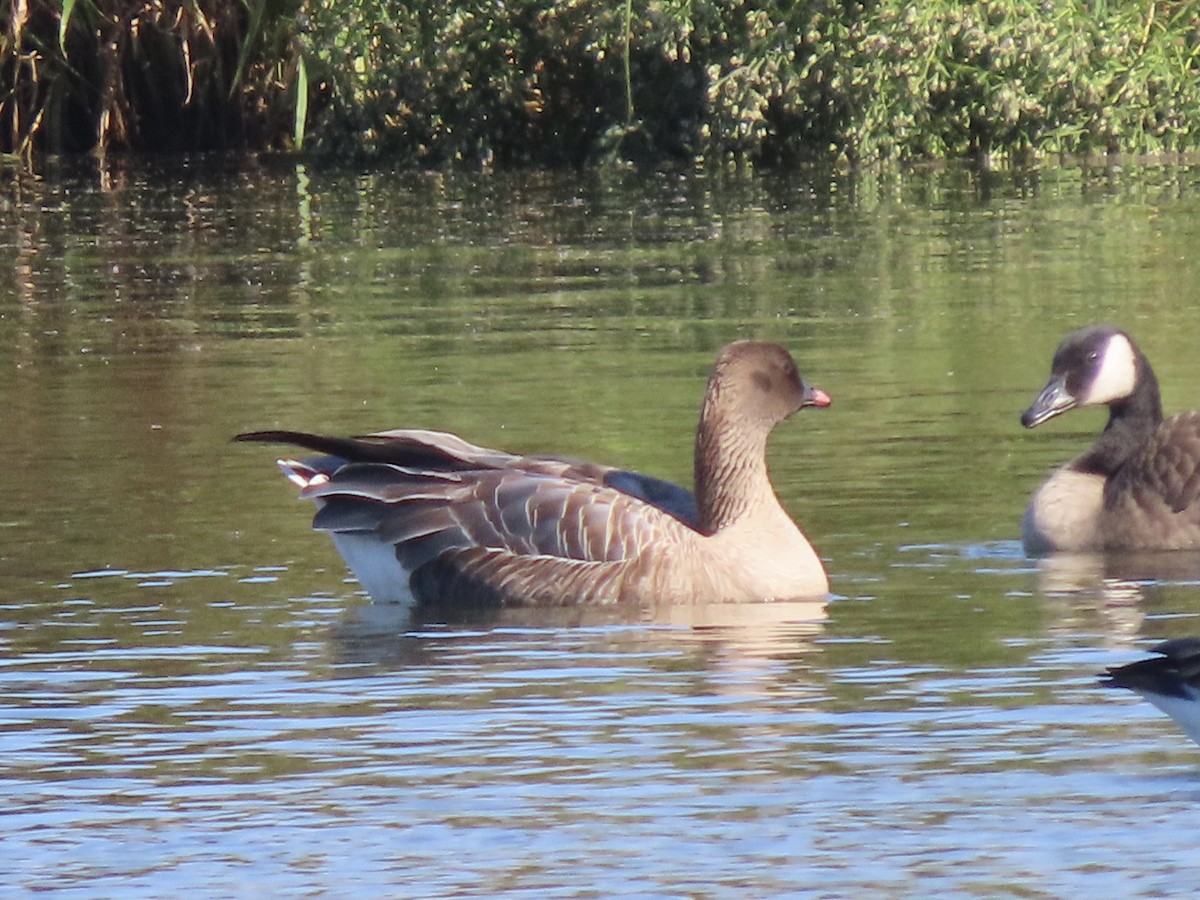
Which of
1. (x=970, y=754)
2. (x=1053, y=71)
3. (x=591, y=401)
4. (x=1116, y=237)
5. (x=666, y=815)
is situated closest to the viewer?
(x=666, y=815)

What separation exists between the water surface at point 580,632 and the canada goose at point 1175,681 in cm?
19

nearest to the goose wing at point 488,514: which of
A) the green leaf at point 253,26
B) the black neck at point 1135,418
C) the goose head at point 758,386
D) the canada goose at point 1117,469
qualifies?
the goose head at point 758,386

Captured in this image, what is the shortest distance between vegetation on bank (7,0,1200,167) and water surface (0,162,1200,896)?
25.0 ft

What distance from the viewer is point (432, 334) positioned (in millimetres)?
16719

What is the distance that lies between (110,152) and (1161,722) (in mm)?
27699

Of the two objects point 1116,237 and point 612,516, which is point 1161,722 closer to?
point 612,516

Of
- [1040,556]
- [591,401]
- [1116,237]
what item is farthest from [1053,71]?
[1040,556]

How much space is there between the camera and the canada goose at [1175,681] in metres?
6.34

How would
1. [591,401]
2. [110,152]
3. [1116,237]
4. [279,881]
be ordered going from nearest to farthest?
[279,881] → [591,401] → [1116,237] → [110,152]

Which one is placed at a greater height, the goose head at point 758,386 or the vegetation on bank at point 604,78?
the vegetation on bank at point 604,78

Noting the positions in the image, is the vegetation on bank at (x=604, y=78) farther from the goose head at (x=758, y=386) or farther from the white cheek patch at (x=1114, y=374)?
the goose head at (x=758, y=386)

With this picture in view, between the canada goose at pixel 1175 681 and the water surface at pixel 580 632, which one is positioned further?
the canada goose at pixel 1175 681

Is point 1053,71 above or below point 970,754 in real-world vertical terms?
above

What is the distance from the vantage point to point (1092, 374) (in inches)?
433
